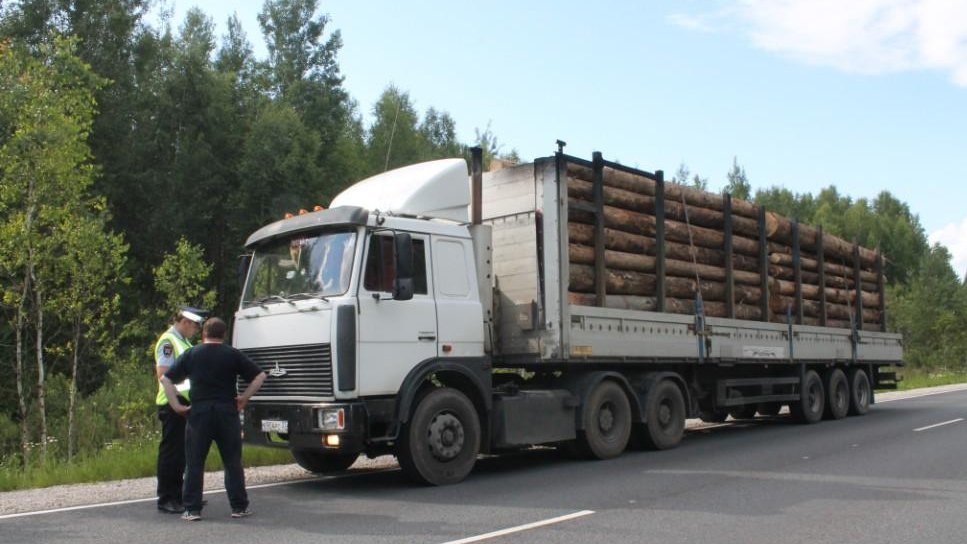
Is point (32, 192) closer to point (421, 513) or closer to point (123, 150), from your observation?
point (421, 513)

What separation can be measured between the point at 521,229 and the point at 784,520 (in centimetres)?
470

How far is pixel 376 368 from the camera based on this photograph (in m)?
8.23

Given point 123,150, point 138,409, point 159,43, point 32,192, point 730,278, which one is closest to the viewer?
point 730,278

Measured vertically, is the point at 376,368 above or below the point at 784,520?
above

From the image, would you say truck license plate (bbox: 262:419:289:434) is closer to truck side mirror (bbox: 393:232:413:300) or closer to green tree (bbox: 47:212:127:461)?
truck side mirror (bbox: 393:232:413:300)

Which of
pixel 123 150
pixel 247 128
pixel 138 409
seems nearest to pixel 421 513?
pixel 138 409

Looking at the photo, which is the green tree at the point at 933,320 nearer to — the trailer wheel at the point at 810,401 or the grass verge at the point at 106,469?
the trailer wheel at the point at 810,401

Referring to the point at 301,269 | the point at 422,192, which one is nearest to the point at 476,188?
the point at 422,192

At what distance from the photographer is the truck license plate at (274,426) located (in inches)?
323

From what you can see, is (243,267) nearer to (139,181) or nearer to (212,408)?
(212,408)

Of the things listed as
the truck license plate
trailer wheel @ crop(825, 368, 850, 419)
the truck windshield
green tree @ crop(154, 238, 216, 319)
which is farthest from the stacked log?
green tree @ crop(154, 238, 216, 319)

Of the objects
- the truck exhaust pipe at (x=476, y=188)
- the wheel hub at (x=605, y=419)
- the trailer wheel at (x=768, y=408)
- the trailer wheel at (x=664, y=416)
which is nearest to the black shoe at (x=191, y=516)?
the truck exhaust pipe at (x=476, y=188)

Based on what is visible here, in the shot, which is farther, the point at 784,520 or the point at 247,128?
the point at 247,128

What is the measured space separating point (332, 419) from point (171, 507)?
1.53m
